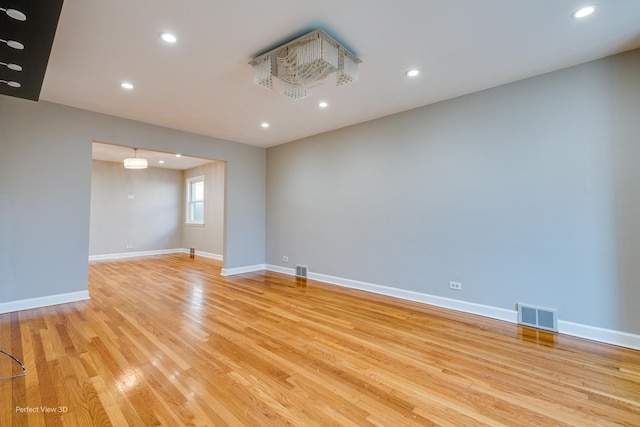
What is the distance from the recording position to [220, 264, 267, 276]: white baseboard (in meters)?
5.47

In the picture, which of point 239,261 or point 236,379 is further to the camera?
point 239,261

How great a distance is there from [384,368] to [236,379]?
1.13 m

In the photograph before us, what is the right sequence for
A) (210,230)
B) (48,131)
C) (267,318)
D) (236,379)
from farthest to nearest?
(210,230), (48,131), (267,318), (236,379)

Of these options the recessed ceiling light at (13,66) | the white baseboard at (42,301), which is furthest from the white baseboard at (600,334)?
the white baseboard at (42,301)

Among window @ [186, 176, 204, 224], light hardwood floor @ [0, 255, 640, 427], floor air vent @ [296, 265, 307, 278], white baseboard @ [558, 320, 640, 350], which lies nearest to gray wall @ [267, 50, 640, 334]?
white baseboard @ [558, 320, 640, 350]

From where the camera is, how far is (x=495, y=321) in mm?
3135

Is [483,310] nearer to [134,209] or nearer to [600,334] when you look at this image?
[600,334]

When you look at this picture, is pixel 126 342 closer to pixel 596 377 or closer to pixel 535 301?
pixel 596 377

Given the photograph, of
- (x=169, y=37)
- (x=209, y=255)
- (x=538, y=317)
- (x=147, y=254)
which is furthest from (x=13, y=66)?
(x=147, y=254)

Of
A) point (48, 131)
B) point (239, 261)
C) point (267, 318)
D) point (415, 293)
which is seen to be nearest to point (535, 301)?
point (415, 293)

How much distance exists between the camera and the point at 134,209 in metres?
8.05

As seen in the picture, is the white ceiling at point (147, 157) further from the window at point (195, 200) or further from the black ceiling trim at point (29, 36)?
the black ceiling trim at point (29, 36)

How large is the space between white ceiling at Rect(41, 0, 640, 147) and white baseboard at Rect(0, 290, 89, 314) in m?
2.63

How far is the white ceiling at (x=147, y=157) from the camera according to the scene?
241 inches
